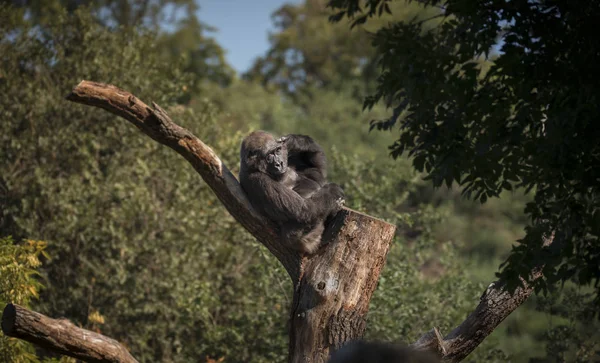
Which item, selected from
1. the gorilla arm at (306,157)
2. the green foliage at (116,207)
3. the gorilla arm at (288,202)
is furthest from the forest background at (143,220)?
the gorilla arm at (288,202)

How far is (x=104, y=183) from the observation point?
1143cm

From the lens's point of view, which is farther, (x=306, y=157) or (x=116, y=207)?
(x=116, y=207)

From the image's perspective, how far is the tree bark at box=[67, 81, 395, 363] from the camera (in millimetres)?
5348

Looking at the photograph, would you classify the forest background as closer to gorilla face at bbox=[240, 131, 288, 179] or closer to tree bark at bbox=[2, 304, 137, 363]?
gorilla face at bbox=[240, 131, 288, 179]

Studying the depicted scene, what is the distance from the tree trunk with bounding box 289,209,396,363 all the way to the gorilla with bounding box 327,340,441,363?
240 centimetres

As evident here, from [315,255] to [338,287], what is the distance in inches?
13.7

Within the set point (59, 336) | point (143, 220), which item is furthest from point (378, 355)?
point (143, 220)

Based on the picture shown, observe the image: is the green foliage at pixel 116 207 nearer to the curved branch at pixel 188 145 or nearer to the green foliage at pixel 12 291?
the green foliage at pixel 12 291

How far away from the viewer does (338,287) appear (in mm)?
5395

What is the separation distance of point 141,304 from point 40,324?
642 cm

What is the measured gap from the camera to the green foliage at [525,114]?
14.9 feet

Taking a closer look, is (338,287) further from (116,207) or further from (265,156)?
(116,207)

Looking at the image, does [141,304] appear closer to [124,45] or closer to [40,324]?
[124,45]

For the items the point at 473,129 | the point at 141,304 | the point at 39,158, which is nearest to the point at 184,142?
the point at 473,129
